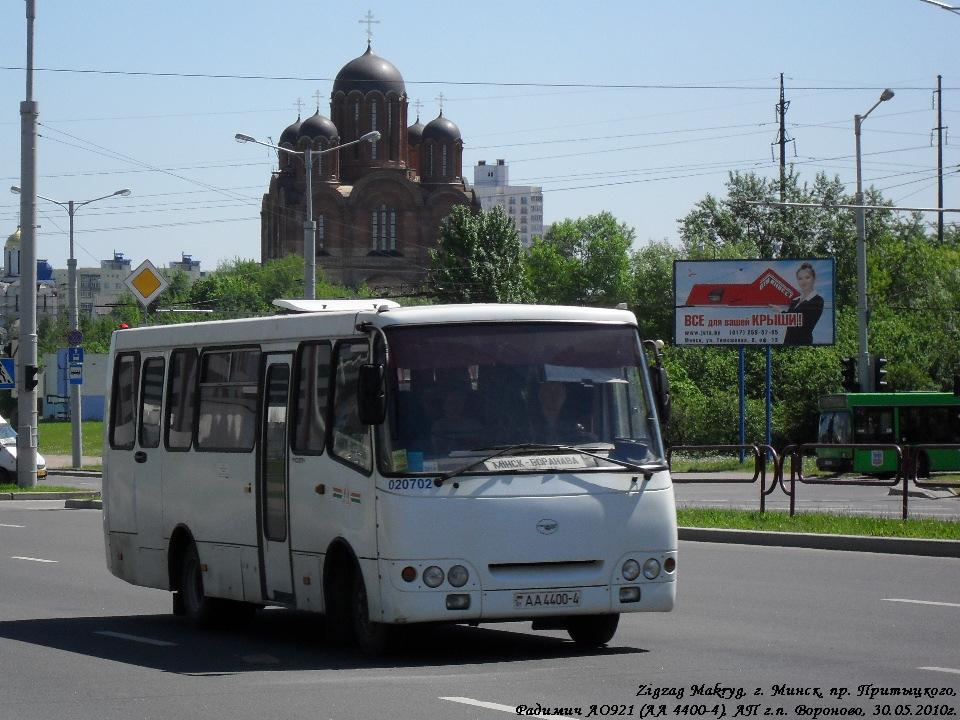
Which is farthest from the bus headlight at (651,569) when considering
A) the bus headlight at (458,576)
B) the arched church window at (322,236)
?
the arched church window at (322,236)

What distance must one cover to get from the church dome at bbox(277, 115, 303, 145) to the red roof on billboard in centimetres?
8191

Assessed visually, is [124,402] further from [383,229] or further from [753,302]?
[383,229]

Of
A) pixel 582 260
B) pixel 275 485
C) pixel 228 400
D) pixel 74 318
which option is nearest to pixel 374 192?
pixel 582 260

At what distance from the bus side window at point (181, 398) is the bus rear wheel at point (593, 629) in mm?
3748

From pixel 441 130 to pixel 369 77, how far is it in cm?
1088

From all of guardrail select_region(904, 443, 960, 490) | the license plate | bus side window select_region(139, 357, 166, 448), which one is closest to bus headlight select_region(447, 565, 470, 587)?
the license plate

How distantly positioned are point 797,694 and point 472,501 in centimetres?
249

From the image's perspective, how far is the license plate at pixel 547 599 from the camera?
10539 millimetres

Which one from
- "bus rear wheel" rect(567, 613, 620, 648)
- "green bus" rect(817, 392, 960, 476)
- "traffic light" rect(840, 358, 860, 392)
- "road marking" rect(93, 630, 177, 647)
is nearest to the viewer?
"bus rear wheel" rect(567, 613, 620, 648)

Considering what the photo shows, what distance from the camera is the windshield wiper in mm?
10547

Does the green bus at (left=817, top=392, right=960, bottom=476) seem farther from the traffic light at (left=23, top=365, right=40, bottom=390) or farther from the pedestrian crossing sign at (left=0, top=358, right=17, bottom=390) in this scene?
the traffic light at (left=23, top=365, right=40, bottom=390)

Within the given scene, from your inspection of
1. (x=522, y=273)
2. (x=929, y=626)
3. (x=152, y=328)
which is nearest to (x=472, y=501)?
(x=929, y=626)

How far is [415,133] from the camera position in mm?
134000

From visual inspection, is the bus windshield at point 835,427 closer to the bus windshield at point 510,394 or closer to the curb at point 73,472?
the curb at point 73,472
